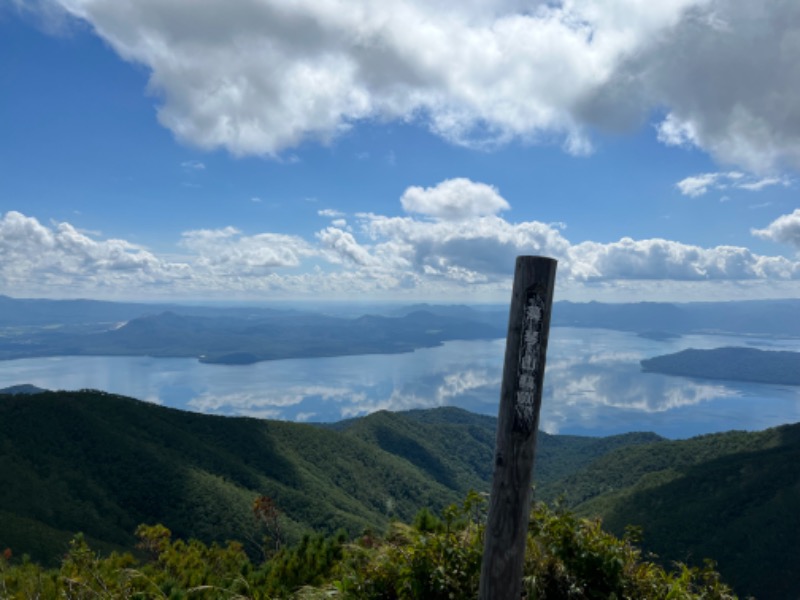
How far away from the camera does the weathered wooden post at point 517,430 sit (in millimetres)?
4512

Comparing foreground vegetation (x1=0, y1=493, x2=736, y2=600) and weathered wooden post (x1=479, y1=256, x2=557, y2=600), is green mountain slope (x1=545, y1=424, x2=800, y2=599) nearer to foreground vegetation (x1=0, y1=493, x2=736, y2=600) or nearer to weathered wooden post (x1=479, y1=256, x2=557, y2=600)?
foreground vegetation (x1=0, y1=493, x2=736, y2=600)

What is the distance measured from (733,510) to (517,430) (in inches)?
3167

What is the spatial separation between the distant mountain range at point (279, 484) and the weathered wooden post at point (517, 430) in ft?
111

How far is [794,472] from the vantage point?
68.8m

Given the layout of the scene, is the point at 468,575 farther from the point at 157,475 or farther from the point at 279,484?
the point at 279,484

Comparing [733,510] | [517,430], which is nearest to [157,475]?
[517,430]

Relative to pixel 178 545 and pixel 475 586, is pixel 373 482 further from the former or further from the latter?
pixel 475 586

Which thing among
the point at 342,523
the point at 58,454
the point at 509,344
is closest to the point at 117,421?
the point at 58,454

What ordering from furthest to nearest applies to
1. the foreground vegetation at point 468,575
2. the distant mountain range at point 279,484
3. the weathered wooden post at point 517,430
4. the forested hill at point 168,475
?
the distant mountain range at point 279,484, the forested hill at point 168,475, the foreground vegetation at point 468,575, the weathered wooden post at point 517,430

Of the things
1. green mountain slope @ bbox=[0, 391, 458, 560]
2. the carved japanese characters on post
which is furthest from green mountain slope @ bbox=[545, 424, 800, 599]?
the carved japanese characters on post

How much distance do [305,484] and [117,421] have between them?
33569 mm

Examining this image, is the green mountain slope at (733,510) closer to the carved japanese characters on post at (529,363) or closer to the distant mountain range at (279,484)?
the distant mountain range at (279,484)

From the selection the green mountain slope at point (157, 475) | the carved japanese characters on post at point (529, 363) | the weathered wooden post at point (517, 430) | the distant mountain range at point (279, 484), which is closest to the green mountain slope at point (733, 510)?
the distant mountain range at point (279, 484)

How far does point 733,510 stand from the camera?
213 feet
